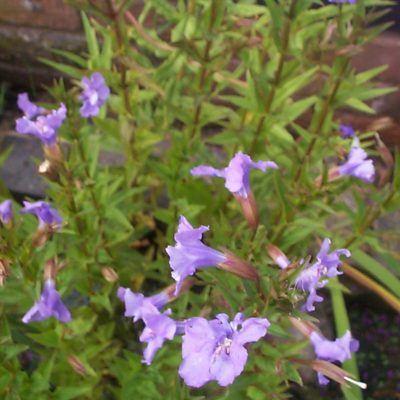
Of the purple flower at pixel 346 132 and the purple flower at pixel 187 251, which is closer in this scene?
the purple flower at pixel 187 251

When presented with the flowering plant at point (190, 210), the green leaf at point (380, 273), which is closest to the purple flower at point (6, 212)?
the flowering plant at point (190, 210)

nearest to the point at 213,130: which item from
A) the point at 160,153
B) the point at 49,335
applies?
the point at 160,153

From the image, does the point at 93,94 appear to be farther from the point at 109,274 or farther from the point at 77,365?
the point at 77,365

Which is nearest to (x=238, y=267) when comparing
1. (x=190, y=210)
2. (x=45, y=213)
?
(x=45, y=213)

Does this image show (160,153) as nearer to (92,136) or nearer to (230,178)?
(92,136)

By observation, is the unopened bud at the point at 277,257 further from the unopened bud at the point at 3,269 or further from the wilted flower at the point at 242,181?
the unopened bud at the point at 3,269

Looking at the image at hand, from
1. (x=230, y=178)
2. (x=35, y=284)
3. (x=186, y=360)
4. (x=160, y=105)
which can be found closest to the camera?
(x=186, y=360)

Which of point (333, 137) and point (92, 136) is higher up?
point (333, 137)
